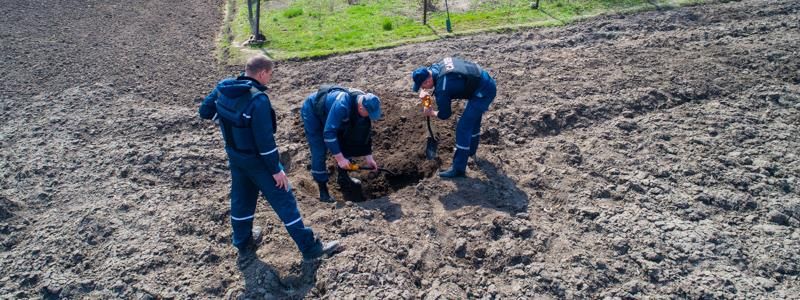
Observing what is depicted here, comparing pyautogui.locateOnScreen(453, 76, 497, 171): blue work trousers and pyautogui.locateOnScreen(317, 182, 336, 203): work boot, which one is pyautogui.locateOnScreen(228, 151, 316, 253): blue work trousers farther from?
pyautogui.locateOnScreen(453, 76, 497, 171): blue work trousers

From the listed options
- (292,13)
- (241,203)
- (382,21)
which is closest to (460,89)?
(241,203)

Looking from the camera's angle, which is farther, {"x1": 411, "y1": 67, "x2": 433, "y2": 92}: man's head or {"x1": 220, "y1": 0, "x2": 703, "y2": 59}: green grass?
{"x1": 220, "y1": 0, "x2": 703, "y2": 59}: green grass

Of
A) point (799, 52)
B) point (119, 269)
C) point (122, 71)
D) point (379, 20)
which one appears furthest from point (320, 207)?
point (799, 52)

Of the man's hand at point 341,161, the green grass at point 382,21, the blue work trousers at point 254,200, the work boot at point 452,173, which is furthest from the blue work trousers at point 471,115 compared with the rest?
the green grass at point 382,21

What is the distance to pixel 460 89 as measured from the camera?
22.0 feet

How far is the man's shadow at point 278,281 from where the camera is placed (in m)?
5.46

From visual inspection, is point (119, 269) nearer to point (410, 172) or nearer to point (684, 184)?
point (410, 172)

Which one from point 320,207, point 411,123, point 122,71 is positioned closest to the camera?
point 320,207

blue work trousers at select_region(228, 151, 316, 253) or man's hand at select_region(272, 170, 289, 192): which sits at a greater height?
man's hand at select_region(272, 170, 289, 192)

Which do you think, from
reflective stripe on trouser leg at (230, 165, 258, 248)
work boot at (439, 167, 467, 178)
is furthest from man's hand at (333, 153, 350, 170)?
work boot at (439, 167, 467, 178)

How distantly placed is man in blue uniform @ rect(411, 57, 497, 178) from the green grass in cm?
550

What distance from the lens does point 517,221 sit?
6.20 m

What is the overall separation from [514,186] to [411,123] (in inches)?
87.2

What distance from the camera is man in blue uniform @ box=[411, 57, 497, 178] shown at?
21.7 feet
